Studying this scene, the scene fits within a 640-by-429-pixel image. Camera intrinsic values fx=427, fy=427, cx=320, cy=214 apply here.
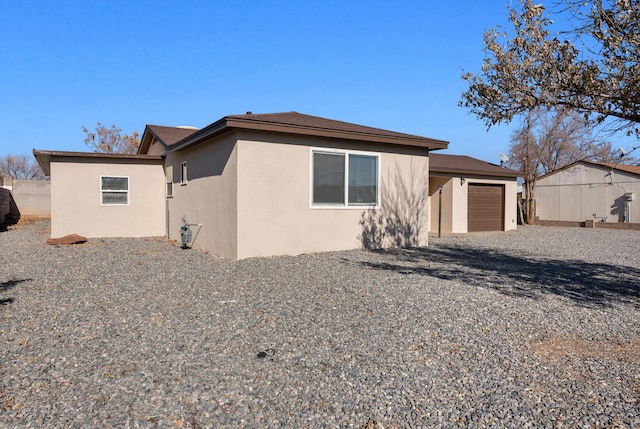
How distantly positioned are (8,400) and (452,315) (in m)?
4.08

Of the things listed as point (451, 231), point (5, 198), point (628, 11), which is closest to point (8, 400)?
point (628, 11)

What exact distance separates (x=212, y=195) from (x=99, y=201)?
18.5 ft

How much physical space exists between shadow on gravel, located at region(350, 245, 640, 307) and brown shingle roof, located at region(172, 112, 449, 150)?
2658 millimetres

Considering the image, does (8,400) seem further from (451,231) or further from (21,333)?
(451,231)

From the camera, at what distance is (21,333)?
4137mm

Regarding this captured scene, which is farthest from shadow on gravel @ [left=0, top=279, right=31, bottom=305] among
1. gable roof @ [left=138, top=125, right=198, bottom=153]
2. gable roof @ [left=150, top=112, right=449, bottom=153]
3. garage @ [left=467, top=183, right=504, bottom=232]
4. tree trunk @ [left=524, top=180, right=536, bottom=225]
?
tree trunk @ [left=524, top=180, right=536, bottom=225]

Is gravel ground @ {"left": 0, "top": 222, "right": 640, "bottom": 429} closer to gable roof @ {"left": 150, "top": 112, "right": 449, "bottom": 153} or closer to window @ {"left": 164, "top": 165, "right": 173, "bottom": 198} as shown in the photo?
gable roof @ {"left": 150, "top": 112, "right": 449, "bottom": 153}

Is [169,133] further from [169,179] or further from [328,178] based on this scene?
[328,178]

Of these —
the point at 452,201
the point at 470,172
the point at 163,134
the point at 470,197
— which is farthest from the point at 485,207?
the point at 163,134

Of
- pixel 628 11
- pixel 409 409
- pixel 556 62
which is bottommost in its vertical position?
pixel 409 409

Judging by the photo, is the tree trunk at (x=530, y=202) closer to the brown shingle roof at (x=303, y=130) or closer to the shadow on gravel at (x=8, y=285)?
the brown shingle roof at (x=303, y=130)

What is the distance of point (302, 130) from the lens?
8773 mm

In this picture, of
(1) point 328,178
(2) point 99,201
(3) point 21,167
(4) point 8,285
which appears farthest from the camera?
(3) point 21,167

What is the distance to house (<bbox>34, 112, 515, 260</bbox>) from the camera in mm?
8531
